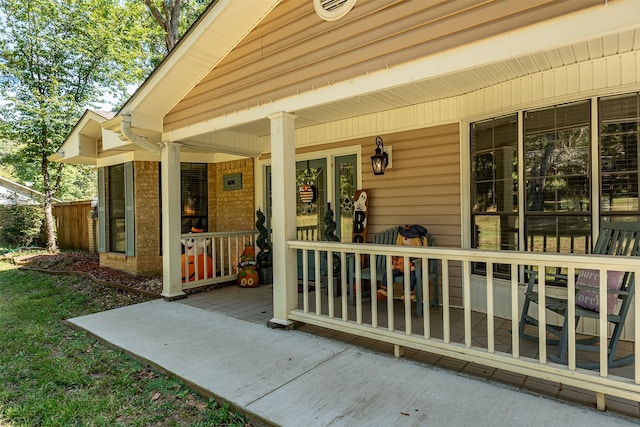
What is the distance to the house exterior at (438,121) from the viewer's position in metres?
2.48

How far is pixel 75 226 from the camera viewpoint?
38.4 ft

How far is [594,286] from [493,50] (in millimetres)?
1851

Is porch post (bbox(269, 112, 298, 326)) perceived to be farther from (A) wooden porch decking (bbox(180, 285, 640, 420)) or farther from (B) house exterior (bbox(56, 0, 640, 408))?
(A) wooden porch decking (bbox(180, 285, 640, 420))

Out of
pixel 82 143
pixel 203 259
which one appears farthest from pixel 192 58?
pixel 82 143

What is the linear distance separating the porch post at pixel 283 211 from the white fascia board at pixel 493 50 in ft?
0.79

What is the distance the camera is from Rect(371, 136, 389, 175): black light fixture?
15.3 feet

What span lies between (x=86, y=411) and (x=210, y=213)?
5056 millimetres

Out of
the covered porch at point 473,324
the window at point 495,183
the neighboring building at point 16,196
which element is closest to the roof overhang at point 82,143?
the covered porch at point 473,324

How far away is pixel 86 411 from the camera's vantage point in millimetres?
2498

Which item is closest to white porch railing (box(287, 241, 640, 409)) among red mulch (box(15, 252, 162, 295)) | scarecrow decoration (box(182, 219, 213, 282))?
scarecrow decoration (box(182, 219, 213, 282))

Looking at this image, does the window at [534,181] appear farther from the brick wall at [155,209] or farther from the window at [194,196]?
the window at [194,196]

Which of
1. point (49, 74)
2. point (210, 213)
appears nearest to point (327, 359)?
point (210, 213)

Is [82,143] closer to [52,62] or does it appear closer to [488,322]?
[52,62]

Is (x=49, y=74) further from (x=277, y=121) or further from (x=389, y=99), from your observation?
(x=389, y=99)
